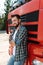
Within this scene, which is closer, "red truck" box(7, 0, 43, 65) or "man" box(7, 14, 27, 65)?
"red truck" box(7, 0, 43, 65)

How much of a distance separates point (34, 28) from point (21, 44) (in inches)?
16.8

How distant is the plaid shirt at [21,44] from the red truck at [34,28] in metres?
0.07

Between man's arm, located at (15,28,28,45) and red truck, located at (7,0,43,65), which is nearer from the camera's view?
red truck, located at (7,0,43,65)

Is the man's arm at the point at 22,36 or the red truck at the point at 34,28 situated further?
the man's arm at the point at 22,36

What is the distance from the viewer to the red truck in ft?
11.1

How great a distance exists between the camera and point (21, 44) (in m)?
3.85

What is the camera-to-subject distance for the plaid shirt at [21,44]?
3.82m

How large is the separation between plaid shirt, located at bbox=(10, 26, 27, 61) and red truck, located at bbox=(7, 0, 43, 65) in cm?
7

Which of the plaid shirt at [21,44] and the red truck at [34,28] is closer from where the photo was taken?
the red truck at [34,28]

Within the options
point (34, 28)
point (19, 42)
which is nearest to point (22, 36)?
point (19, 42)

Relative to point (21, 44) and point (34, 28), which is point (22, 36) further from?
point (34, 28)

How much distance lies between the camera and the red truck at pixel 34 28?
3371mm

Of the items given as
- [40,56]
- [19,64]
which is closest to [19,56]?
[19,64]

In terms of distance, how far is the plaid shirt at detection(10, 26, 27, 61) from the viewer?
3.82m
